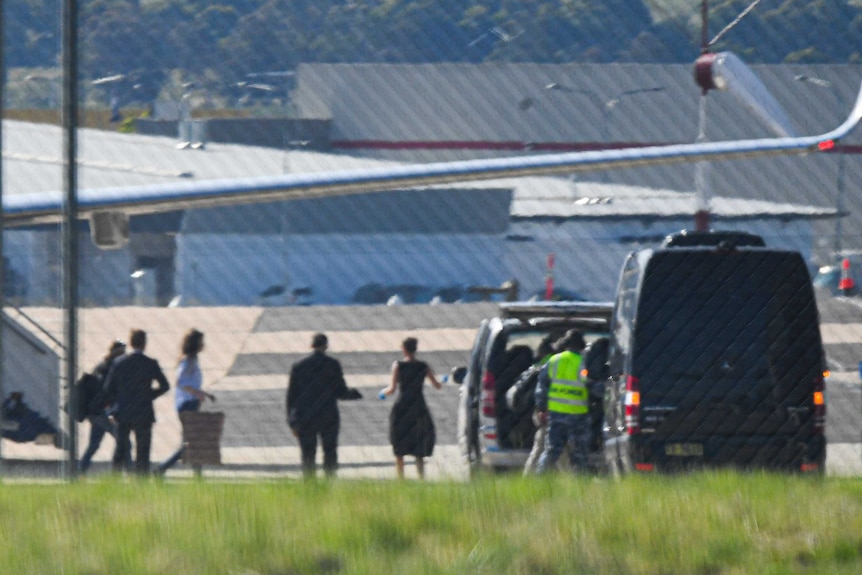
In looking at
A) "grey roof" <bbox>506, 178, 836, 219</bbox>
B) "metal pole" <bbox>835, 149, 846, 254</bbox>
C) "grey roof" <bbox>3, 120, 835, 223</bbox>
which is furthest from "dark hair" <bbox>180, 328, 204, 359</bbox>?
"grey roof" <bbox>506, 178, 836, 219</bbox>

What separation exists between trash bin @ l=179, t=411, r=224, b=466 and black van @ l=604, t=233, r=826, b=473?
172 inches

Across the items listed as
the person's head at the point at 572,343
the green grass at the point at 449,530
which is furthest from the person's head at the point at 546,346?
the green grass at the point at 449,530

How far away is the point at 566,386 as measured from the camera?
400 inches

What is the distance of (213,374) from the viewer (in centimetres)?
2434

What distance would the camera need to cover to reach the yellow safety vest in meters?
10.1

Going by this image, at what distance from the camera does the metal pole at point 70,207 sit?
8.42 m

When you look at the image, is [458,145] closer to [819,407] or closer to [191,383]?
[191,383]

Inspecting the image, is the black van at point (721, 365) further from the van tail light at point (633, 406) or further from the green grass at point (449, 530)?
the green grass at point (449, 530)

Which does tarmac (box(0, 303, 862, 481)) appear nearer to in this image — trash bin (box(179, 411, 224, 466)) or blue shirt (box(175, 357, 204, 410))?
trash bin (box(179, 411, 224, 466))

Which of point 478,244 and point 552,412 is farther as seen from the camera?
point 478,244

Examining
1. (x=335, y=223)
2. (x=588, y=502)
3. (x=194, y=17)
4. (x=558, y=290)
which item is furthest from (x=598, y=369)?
(x=194, y=17)

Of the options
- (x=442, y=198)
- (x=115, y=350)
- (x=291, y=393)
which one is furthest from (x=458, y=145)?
(x=291, y=393)

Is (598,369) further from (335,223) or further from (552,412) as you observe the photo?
(335,223)

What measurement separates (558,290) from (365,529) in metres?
29.3
